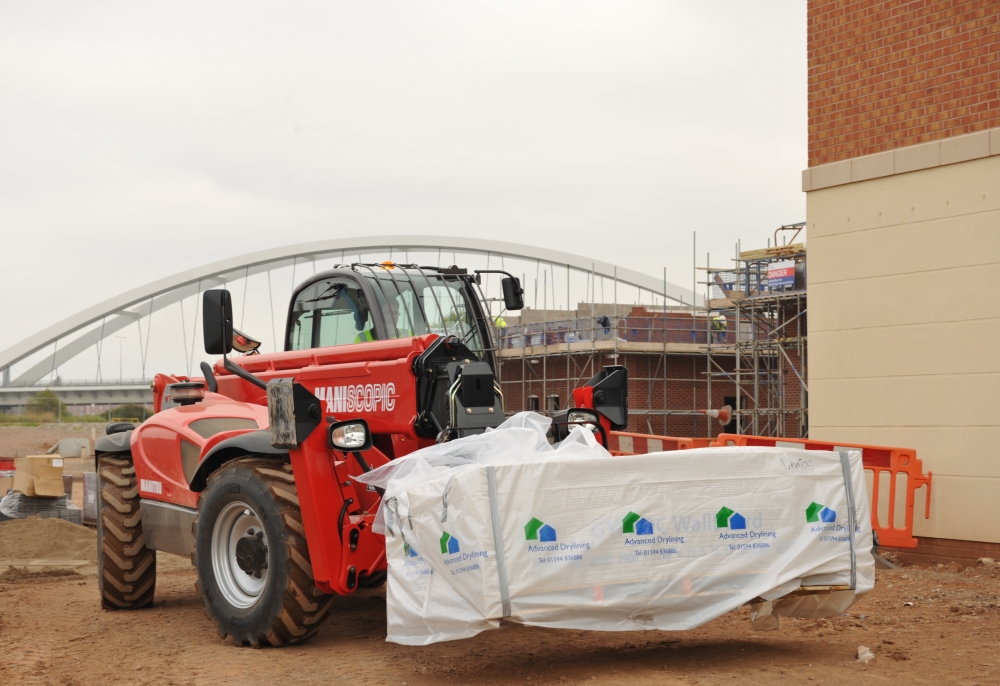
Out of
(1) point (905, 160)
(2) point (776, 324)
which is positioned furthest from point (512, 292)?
(2) point (776, 324)

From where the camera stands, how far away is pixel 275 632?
20.6 ft

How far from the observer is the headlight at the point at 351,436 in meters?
6.13

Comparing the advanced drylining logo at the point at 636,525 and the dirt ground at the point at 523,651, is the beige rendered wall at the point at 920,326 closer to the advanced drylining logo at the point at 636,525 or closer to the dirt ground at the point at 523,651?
the dirt ground at the point at 523,651

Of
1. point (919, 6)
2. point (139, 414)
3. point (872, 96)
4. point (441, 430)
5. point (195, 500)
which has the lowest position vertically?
point (139, 414)

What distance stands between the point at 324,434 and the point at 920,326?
277 inches

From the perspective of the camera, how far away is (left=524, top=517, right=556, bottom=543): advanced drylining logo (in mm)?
5309

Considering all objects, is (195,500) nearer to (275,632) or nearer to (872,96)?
(275,632)

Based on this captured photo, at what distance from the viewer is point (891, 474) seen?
10414 millimetres

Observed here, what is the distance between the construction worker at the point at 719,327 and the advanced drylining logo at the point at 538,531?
3183 cm

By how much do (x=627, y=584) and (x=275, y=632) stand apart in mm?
2238

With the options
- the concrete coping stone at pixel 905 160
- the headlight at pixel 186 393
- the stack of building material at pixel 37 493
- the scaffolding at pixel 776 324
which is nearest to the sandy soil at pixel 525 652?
the headlight at pixel 186 393

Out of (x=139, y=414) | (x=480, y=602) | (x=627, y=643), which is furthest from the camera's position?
(x=139, y=414)

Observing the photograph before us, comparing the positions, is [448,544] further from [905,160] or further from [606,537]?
[905,160]

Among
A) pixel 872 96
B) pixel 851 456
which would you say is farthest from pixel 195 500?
pixel 872 96
